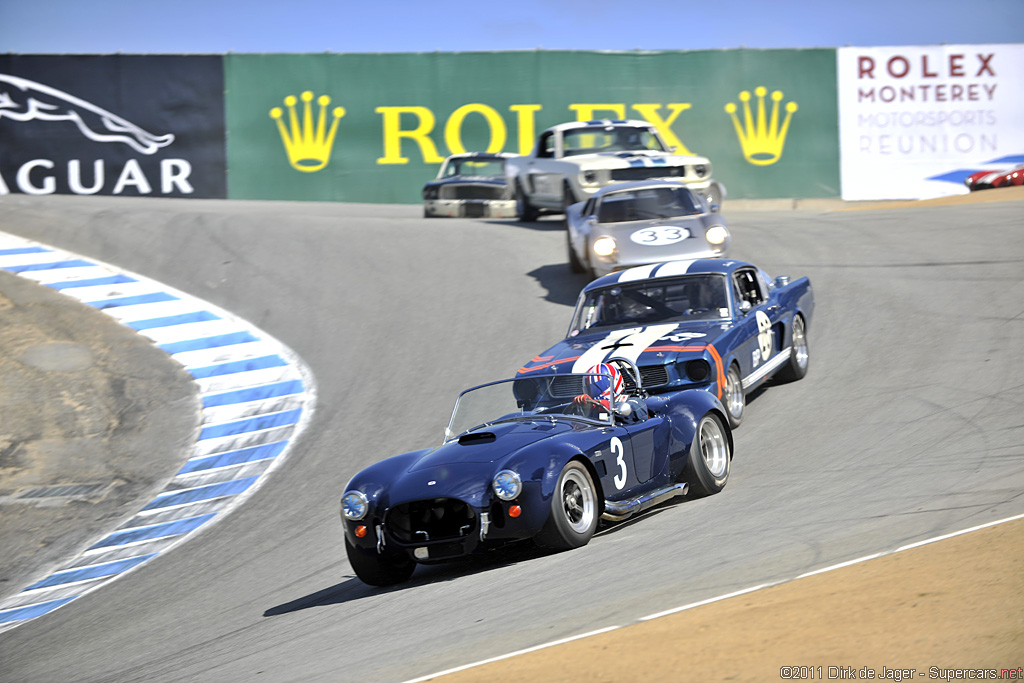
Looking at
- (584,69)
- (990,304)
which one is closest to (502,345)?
(990,304)

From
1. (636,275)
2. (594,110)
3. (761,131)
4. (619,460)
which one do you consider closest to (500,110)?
(594,110)

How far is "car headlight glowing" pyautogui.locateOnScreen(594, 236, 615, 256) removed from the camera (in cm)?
1322

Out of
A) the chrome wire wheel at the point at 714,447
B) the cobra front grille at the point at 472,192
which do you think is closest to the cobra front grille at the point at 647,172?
the cobra front grille at the point at 472,192

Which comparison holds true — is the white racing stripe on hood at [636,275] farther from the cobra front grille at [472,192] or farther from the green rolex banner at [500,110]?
the green rolex banner at [500,110]

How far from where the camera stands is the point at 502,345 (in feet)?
41.7

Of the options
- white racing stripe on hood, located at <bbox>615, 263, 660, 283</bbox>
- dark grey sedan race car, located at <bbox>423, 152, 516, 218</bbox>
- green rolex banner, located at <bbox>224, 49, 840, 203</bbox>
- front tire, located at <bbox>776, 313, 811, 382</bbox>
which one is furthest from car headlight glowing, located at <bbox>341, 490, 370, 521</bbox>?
green rolex banner, located at <bbox>224, 49, 840, 203</bbox>

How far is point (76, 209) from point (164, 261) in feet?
12.4

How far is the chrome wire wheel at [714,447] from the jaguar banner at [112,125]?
2065 centimetres

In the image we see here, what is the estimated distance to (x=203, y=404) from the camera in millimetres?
12031

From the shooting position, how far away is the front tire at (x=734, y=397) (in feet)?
30.3

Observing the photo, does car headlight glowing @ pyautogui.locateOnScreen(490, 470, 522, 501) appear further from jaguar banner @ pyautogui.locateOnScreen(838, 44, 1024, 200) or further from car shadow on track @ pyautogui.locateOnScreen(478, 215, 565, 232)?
jaguar banner @ pyautogui.locateOnScreen(838, 44, 1024, 200)

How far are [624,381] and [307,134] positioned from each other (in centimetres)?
1949

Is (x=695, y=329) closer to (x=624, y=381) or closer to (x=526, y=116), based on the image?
(x=624, y=381)

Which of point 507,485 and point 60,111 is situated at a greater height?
point 60,111
